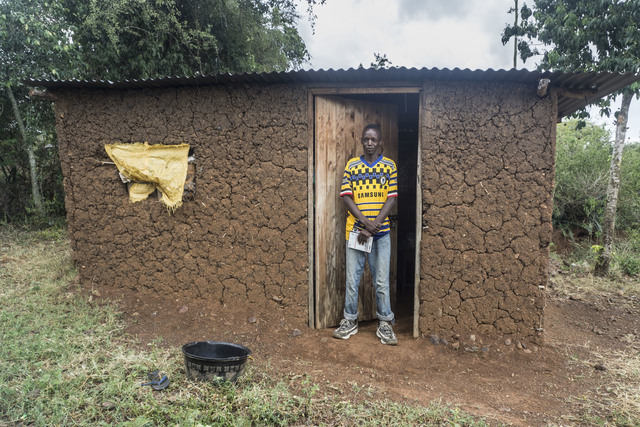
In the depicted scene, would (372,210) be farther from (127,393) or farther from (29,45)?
(29,45)

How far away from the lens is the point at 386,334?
3.85 metres

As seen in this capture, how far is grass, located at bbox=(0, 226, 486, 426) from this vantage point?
249 centimetres

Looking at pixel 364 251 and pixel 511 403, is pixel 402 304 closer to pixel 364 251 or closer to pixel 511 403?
pixel 364 251

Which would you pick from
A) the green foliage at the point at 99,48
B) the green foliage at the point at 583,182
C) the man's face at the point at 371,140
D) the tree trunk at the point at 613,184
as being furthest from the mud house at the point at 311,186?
the green foliage at the point at 583,182

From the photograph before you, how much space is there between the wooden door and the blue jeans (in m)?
0.31

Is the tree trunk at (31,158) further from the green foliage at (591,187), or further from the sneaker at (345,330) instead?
the green foliage at (591,187)

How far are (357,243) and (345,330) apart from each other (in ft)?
2.94

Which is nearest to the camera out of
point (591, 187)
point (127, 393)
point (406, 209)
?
point (127, 393)

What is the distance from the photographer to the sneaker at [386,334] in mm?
3812

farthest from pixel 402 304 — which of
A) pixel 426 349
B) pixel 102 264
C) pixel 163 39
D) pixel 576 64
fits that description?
pixel 163 39

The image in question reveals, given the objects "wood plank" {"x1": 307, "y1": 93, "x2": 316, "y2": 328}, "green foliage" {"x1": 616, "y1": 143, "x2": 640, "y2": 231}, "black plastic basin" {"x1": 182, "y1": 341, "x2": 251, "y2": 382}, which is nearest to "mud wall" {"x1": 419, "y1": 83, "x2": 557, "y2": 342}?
"wood plank" {"x1": 307, "y1": 93, "x2": 316, "y2": 328}

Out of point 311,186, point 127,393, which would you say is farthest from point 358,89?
point 127,393

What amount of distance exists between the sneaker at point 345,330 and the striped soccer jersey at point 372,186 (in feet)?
3.04

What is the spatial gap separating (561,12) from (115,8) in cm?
752
